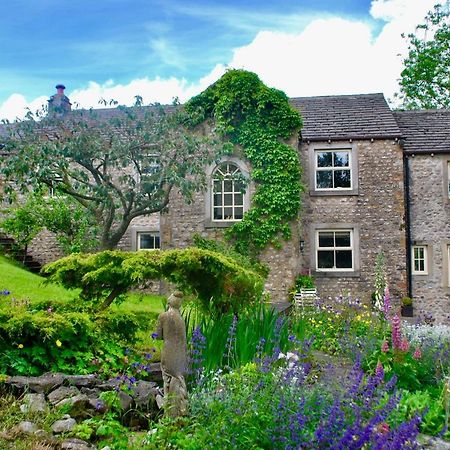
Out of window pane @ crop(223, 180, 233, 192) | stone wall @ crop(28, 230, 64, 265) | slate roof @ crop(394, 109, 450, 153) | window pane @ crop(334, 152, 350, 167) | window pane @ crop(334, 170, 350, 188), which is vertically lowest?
stone wall @ crop(28, 230, 64, 265)

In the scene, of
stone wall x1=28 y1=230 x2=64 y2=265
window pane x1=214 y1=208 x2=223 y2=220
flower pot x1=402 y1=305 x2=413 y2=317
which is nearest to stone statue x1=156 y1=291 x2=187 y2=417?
window pane x1=214 y1=208 x2=223 y2=220

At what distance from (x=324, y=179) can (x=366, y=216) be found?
197 centimetres

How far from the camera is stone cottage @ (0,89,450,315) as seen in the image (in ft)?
60.9

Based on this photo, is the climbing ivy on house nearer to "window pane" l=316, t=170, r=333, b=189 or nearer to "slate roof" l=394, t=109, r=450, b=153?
"window pane" l=316, t=170, r=333, b=189

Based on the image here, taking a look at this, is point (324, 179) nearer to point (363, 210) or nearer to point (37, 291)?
point (363, 210)

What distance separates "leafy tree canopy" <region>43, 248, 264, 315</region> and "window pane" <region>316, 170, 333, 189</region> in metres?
11.5

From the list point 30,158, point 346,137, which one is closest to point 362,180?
point 346,137

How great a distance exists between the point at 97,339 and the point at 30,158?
8.52 metres

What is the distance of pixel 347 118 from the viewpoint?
20531 mm

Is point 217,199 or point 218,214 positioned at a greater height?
point 217,199

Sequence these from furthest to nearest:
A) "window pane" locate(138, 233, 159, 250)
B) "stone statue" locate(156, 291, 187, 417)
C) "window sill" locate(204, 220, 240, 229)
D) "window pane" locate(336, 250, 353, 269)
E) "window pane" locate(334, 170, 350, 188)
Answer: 1. "window pane" locate(138, 233, 159, 250)
2. "window pane" locate(334, 170, 350, 188)
3. "window pane" locate(336, 250, 353, 269)
4. "window sill" locate(204, 220, 240, 229)
5. "stone statue" locate(156, 291, 187, 417)

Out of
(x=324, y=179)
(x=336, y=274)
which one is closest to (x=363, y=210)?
(x=324, y=179)

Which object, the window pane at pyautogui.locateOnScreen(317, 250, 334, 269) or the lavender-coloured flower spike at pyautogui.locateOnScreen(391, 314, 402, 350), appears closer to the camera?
the lavender-coloured flower spike at pyautogui.locateOnScreen(391, 314, 402, 350)

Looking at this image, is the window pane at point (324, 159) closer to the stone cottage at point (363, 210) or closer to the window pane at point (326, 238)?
the stone cottage at point (363, 210)
